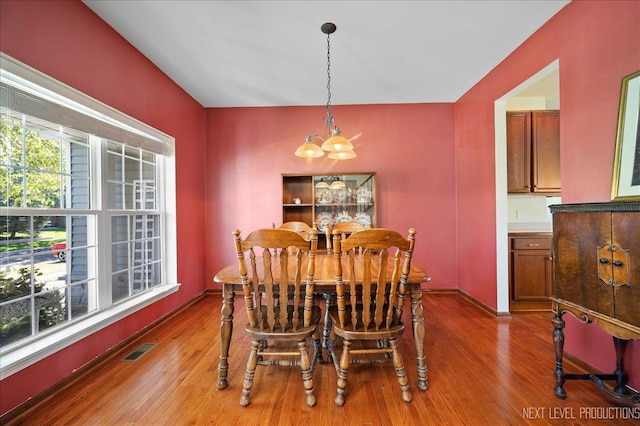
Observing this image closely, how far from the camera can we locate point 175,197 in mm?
3252

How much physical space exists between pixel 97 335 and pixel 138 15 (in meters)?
2.55

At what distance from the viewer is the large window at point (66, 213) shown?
1656 mm

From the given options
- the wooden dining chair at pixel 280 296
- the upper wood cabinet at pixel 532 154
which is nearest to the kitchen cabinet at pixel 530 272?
the upper wood cabinet at pixel 532 154

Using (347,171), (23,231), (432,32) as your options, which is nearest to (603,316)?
(432,32)

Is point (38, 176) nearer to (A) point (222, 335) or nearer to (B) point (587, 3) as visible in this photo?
(A) point (222, 335)

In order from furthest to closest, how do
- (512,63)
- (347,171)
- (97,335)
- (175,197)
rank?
(347,171) < (175,197) < (512,63) < (97,335)

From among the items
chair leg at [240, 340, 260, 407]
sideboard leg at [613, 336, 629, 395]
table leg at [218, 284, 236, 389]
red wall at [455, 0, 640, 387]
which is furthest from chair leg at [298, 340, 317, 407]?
red wall at [455, 0, 640, 387]

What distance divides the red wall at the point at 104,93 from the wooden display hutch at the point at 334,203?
4.24ft

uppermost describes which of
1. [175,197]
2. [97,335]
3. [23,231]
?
[175,197]

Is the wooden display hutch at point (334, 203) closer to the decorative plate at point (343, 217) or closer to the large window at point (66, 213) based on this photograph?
the decorative plate at point (343, 217)

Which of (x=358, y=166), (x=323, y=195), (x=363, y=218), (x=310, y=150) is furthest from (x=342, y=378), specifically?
(x=358, y=166)

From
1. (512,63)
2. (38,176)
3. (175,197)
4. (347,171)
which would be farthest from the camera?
(347,171)

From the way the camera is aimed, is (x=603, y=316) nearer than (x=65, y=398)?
Yes

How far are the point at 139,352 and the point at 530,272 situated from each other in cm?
404
